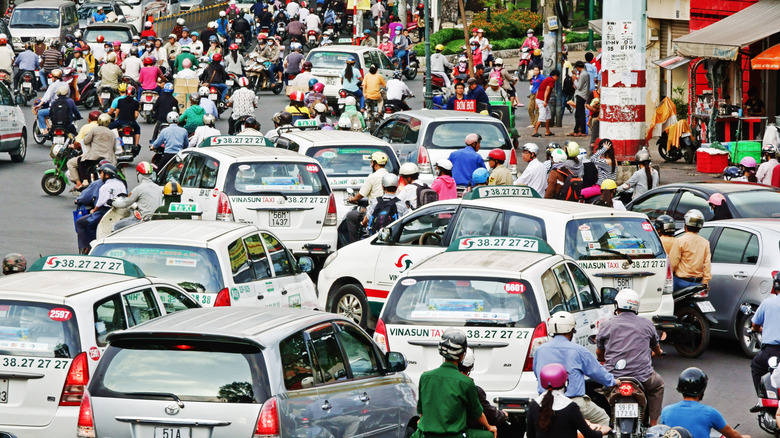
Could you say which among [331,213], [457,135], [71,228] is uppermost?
[457,135]

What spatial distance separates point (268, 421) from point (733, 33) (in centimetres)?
1980

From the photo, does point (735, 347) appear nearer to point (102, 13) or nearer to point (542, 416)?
point (542, 416)

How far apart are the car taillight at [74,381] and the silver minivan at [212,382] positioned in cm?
113

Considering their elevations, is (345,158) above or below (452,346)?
below

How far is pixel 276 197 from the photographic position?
16.6 m

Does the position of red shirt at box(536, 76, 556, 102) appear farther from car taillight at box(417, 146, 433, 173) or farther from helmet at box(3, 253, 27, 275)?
helmet at box(3, 253, 27, 275)

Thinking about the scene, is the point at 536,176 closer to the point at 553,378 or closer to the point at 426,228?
the point at 426,228

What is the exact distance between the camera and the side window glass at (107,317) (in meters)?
9.16

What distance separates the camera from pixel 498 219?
13.3 metres

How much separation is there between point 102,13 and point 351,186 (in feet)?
93.4

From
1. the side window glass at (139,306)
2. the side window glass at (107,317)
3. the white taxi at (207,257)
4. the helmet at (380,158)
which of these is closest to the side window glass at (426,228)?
the white taxi at (207,257)

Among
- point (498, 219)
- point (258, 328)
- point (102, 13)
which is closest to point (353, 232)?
point (498, 219)

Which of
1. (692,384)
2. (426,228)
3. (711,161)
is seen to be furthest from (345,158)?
(692,384)

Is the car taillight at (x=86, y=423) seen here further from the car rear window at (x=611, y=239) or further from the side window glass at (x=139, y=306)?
the car rear window at (x=611, y=239)
